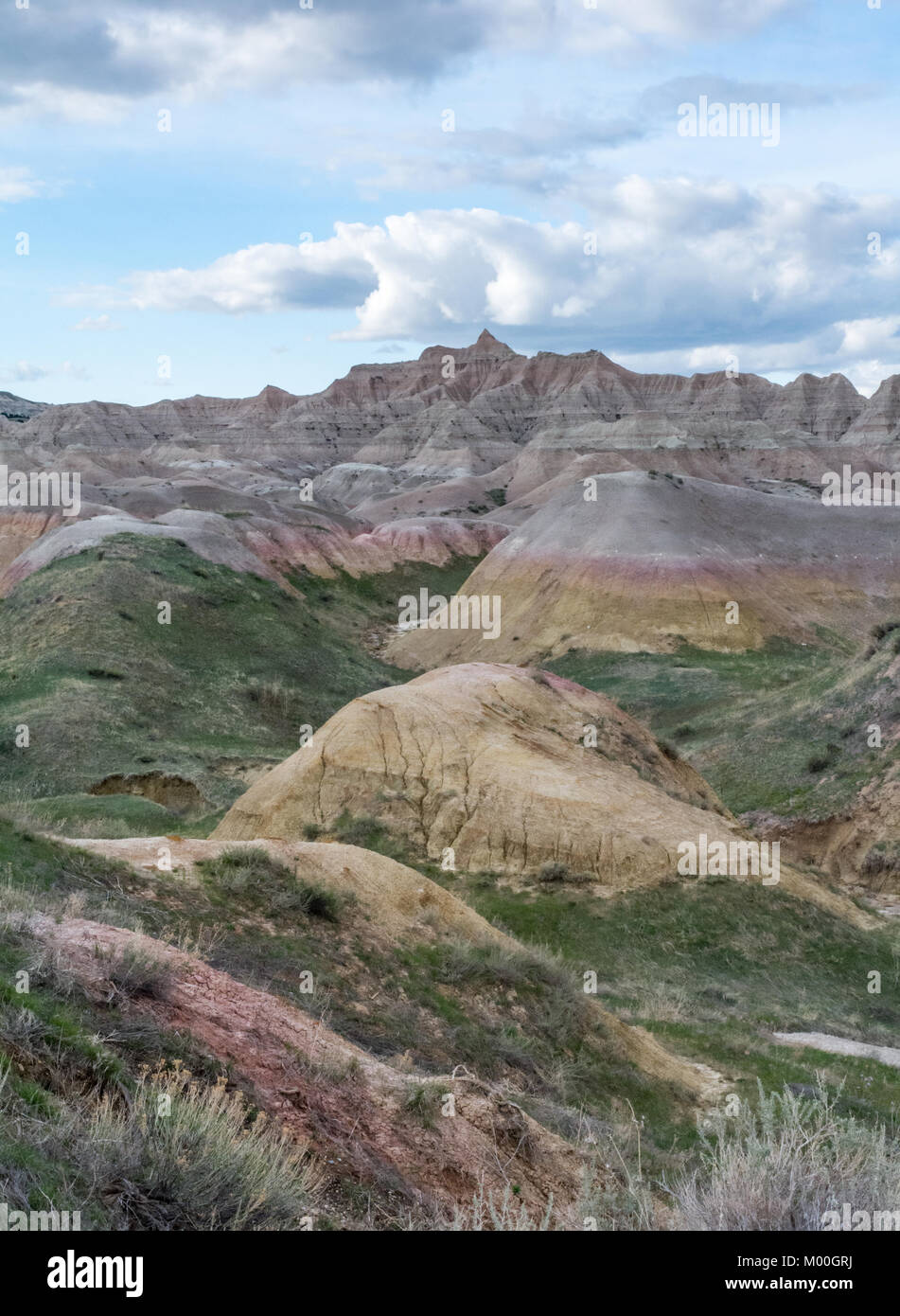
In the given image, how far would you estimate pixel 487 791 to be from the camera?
1809 centimetres

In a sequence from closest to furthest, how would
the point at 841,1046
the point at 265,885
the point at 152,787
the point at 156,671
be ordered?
the point at 265,885
the point at 841,1046
the point at 152,787
the point at 156,671

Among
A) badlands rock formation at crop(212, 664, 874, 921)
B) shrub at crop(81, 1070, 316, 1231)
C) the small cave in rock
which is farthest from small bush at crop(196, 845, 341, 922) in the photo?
the small cave in rock

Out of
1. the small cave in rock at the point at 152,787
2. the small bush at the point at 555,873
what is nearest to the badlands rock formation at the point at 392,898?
the small bush at the point at 555,873

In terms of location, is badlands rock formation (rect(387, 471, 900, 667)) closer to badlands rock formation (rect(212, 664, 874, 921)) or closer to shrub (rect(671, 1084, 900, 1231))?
badlands rock formation (rect(212, 664, 874, 921))

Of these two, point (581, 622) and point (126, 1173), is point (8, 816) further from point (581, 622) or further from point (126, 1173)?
point (581, 622)

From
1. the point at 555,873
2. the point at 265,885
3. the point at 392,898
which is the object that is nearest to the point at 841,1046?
the point at 555,873

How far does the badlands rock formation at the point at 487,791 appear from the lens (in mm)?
17328

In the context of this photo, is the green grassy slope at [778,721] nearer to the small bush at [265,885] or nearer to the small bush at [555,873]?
the small bush at [555,873]

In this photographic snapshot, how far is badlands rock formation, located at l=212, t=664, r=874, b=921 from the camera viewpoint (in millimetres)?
17328

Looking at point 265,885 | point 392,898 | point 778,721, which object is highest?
point 265,885

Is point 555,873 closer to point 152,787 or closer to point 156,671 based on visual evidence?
point 152,787

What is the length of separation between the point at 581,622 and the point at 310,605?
17.0m

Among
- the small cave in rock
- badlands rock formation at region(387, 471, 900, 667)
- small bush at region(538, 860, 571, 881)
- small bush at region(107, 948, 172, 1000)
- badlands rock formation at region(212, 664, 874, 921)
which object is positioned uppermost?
badlands rock formation at region(387, 471, 900, 667)
